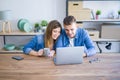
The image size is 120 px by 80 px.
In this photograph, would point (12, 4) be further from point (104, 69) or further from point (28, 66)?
point (104, 69)

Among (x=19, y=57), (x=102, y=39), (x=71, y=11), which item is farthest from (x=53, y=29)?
(x=102, y=39)

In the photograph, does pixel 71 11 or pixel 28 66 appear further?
pixel 71 11

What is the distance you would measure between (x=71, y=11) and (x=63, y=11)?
12.1 inches

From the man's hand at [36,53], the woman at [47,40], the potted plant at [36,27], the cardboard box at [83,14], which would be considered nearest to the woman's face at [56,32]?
the woman at [47,40]

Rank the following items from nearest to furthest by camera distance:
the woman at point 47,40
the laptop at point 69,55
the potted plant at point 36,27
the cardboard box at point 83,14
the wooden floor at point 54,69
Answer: the wooden floor at point 54,69 → the laptop at point 69,55 → the woman at point 47,40 → the cardboard box at point 83,14 → the potted plant at point 36,27

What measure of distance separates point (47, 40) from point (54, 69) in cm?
58

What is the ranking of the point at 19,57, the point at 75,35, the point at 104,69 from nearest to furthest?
the point at 104,69, the point at 19,57, the point at 75,35

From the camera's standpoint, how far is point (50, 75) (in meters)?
1.70

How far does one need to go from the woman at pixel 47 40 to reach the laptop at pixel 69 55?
1.04 feet


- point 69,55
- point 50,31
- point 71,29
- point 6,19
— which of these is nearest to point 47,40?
point 50,31

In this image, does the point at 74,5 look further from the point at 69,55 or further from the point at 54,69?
the point at 54,69

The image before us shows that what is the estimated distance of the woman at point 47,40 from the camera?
2.29 m

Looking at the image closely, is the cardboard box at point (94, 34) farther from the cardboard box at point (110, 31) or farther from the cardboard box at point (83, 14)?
the cardboard box at point (83, 14)

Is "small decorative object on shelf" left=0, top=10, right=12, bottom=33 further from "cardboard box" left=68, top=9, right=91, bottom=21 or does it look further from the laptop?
the laptop
